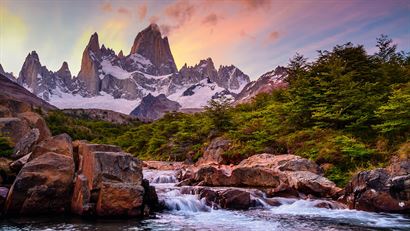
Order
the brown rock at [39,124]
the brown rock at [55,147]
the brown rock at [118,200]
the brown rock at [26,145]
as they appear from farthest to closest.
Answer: the brown rock at [39,124]
the brown rock at [26,145]
the brown rock at [55,147]
the brown rock at [118,200]

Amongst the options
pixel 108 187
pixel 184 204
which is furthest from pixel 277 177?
pixel 108 187

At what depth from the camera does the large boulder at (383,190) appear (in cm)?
1670

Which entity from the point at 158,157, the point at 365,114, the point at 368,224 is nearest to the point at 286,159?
the point at 365,114

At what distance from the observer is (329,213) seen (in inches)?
666

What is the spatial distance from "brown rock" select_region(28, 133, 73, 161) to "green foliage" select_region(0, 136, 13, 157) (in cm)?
463

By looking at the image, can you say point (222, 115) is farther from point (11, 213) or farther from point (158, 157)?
point (11, 213)

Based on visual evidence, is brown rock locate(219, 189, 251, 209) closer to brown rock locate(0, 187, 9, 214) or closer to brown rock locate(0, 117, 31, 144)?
brown rock locate(0, 187, 9, 214)

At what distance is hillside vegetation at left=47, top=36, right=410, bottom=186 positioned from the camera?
2239cm

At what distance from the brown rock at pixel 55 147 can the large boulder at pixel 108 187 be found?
1938mm

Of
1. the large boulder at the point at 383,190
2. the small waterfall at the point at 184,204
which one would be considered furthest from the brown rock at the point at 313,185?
the small waterfall at the point at 184,204

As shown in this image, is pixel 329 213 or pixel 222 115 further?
pixel 222 115

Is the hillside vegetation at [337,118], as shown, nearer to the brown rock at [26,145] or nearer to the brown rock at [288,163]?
the brown rock at [288,163]

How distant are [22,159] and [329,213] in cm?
1562

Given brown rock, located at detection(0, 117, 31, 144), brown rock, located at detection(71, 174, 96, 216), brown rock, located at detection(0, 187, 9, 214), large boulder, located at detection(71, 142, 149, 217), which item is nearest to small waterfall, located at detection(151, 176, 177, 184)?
brown rock, located at detection(0, 117, 31, 144)
